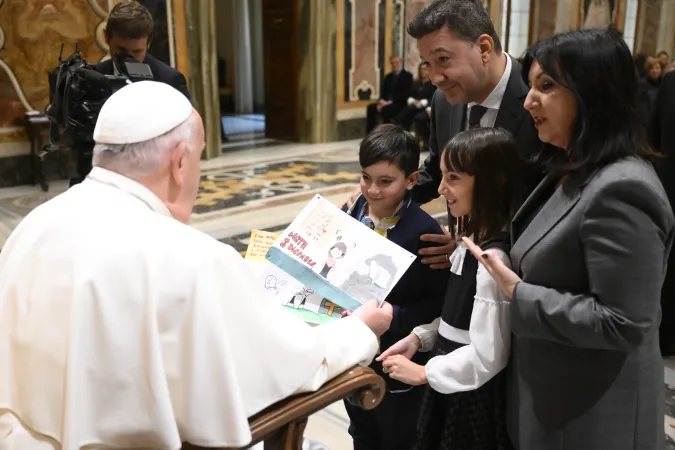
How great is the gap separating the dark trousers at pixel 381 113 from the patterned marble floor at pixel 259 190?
700 mm

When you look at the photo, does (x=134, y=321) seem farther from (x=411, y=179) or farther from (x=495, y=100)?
(x=495, y=100)

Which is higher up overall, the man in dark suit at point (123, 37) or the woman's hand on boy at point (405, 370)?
the man in dark suit at point (123, 37)

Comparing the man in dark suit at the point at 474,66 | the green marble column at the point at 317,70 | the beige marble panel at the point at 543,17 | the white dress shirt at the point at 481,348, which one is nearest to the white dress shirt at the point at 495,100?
the man in dark suit at the point at 474,66

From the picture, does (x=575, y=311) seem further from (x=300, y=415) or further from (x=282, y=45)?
(x=282, y=45)

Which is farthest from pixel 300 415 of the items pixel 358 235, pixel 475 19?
pixel 475 19

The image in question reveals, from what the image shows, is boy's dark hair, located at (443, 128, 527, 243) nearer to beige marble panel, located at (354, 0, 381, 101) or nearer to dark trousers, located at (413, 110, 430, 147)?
dark trousers, located at (413, 110, 430, 147)

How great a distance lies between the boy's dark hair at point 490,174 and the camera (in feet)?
6.04

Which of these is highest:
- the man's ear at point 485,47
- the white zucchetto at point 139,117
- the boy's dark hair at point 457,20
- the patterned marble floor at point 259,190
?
the boy's dark hair at point 457,20

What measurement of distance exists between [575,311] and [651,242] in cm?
22

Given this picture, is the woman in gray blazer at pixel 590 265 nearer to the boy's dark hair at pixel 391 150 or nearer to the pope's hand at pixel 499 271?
the pope's hand at pixel 499 271

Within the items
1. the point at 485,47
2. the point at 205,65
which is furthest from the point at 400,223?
the point at 205,65

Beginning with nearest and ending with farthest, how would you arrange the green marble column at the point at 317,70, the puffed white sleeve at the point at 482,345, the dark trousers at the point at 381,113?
1. the puffed white sleeve at the point at 482,345
2. the green marble column at the point at 317,70
3. the dark trousers at the point at 381,113

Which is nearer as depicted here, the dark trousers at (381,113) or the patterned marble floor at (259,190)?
the patterned marble floor at (259,190)

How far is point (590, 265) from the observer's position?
1458mm
